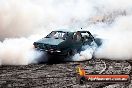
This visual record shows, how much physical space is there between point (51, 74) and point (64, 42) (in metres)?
3.41

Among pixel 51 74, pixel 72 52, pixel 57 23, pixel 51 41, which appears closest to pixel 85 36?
pixel 72 52

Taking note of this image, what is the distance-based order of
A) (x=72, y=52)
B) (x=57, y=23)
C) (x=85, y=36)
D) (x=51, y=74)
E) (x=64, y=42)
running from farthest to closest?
(x=57, y=23) < (x=85, y=36) < (x=72, y=52) < (x=64, y=42) < (x=51, y=74)

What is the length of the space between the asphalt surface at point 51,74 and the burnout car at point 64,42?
0.66 metres

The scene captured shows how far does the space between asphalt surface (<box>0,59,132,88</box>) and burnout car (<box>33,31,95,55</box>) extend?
665 mm

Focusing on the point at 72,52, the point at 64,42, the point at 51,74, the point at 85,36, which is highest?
the point at 85,36

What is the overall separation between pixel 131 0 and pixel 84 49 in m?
17.7

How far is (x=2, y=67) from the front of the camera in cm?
1249

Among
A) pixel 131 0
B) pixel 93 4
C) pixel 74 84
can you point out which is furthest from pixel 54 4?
pixel 74 84

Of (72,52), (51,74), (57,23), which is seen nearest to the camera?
(51,74)

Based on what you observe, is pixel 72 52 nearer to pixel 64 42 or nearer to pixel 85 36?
pixel 64 42

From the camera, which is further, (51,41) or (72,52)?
(72,52)

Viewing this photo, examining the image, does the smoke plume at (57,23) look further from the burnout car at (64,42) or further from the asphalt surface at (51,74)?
the asphalt surface at (51,74)

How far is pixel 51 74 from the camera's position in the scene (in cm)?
1105

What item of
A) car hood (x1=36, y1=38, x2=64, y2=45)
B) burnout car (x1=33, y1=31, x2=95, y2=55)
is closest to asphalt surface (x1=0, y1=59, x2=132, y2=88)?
burnout car (x1=33, y1=31, x2=95, y2=55)
